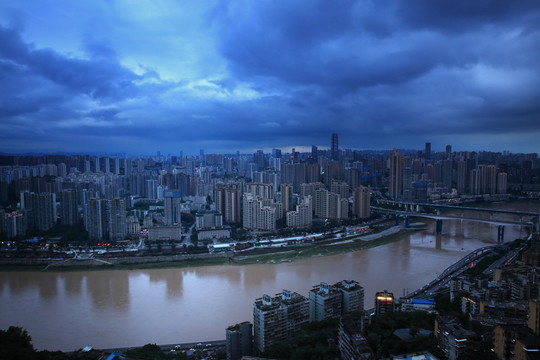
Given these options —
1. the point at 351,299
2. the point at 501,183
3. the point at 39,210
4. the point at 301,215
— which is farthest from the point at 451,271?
the point at 501,183

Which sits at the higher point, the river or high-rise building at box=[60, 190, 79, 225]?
high-rise building at box=[60, 190, 79, 225]

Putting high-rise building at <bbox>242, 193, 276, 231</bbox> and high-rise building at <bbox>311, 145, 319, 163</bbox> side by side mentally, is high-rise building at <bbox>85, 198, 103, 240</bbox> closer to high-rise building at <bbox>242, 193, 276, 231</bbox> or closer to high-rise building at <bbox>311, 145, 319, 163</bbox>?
high-rise building at <bbox>242, 193, 276, 231</bbox>

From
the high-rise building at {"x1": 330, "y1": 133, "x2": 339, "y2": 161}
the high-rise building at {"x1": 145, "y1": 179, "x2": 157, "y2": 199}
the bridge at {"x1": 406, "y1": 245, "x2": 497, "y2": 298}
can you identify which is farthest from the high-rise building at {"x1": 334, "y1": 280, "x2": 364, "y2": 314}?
the high-rise building at {"x1": 330, "y1": 133, "x2": 339, "y2": 161}

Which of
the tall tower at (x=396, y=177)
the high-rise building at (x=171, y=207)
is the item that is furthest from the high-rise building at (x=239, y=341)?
the tall tower at (x=396, y=177)

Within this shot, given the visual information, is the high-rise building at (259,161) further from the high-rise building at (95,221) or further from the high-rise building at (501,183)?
the high-rise building at (95,221)

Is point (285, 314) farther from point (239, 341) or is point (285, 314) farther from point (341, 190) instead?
point (341, 190)

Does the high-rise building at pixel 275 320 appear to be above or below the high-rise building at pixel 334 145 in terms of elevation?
below
